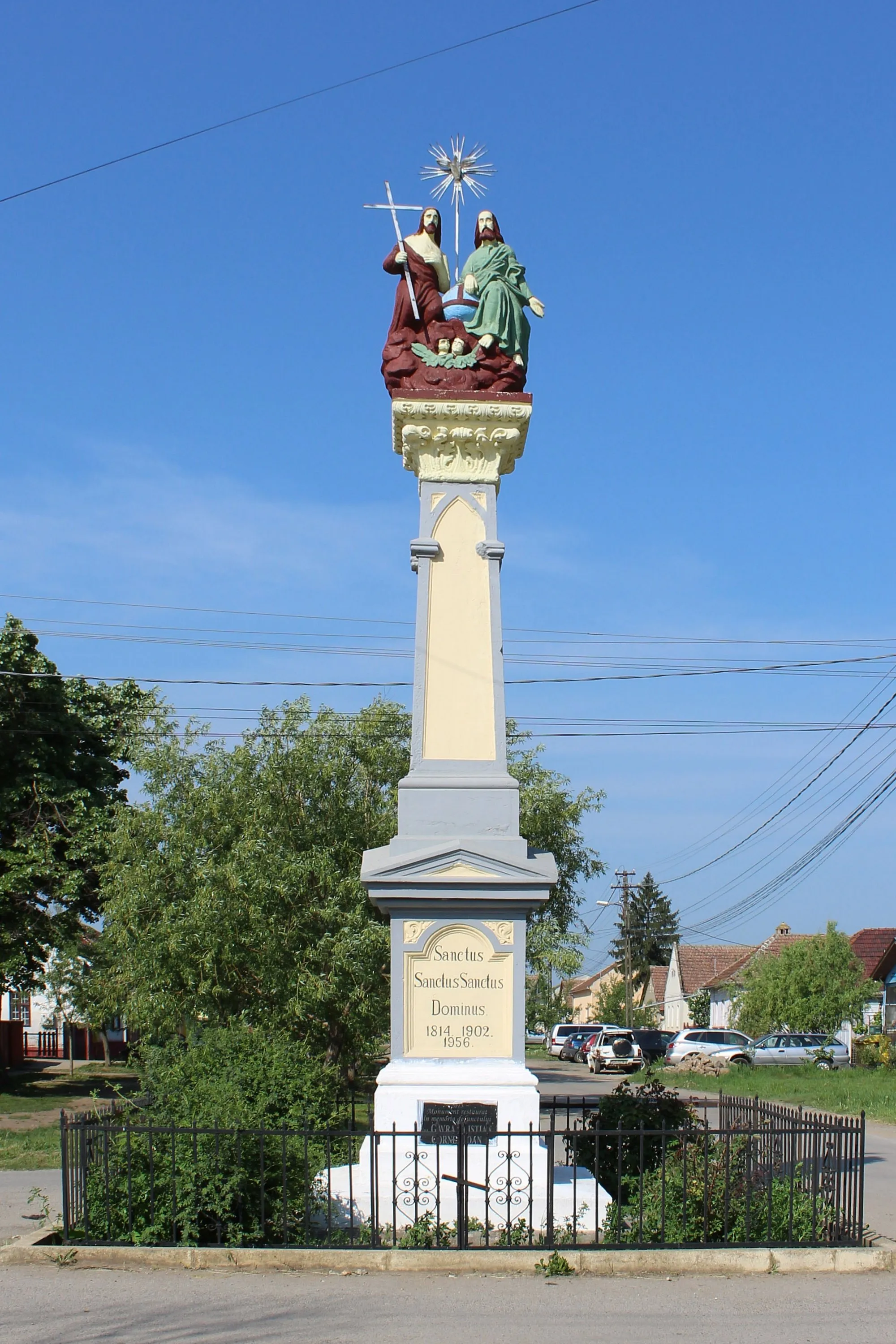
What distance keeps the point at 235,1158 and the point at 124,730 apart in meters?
20.4

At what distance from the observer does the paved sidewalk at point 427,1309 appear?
7.07 meters

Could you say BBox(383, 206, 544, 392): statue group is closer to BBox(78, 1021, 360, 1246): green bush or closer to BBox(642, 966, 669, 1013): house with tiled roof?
BBox(78, 1021, 360, 1246): green bush

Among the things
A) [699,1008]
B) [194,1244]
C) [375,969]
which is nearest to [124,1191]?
[194,1244]

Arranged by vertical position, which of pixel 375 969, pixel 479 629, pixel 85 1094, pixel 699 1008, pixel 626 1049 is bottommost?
pixel 699 1008

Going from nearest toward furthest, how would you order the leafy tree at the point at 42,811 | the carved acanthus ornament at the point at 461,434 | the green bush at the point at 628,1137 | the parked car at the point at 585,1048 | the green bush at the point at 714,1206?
the green bush at the point at 714,1206 → the green bush at the point at 628,1137 → the carved acanthus ornament at the point at 461,434 → the leafy tree at the point at 42,811 → the parked car at the point at 585,1048

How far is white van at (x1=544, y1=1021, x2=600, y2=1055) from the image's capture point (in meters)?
52.1

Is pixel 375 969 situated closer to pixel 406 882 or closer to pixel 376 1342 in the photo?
pixel 406 882

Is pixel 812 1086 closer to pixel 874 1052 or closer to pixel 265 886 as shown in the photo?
pixel 874 1052

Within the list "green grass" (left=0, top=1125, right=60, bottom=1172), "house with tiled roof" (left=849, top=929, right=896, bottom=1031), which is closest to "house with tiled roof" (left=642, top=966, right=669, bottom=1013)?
"house with tiled roof" (left=849, top=929, right=896, bottom=1031)

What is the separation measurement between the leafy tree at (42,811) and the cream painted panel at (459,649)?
1525 centimetres

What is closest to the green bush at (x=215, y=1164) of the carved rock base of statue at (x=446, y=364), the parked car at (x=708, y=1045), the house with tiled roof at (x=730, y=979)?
the carved rock base of statue at (x=446, y=364)

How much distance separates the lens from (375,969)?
2008 cm

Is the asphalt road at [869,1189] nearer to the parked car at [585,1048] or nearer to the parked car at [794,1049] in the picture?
the parked car at [794,1049]

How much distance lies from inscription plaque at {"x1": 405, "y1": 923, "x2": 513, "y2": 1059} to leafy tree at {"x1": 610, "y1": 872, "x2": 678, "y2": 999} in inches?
3821
